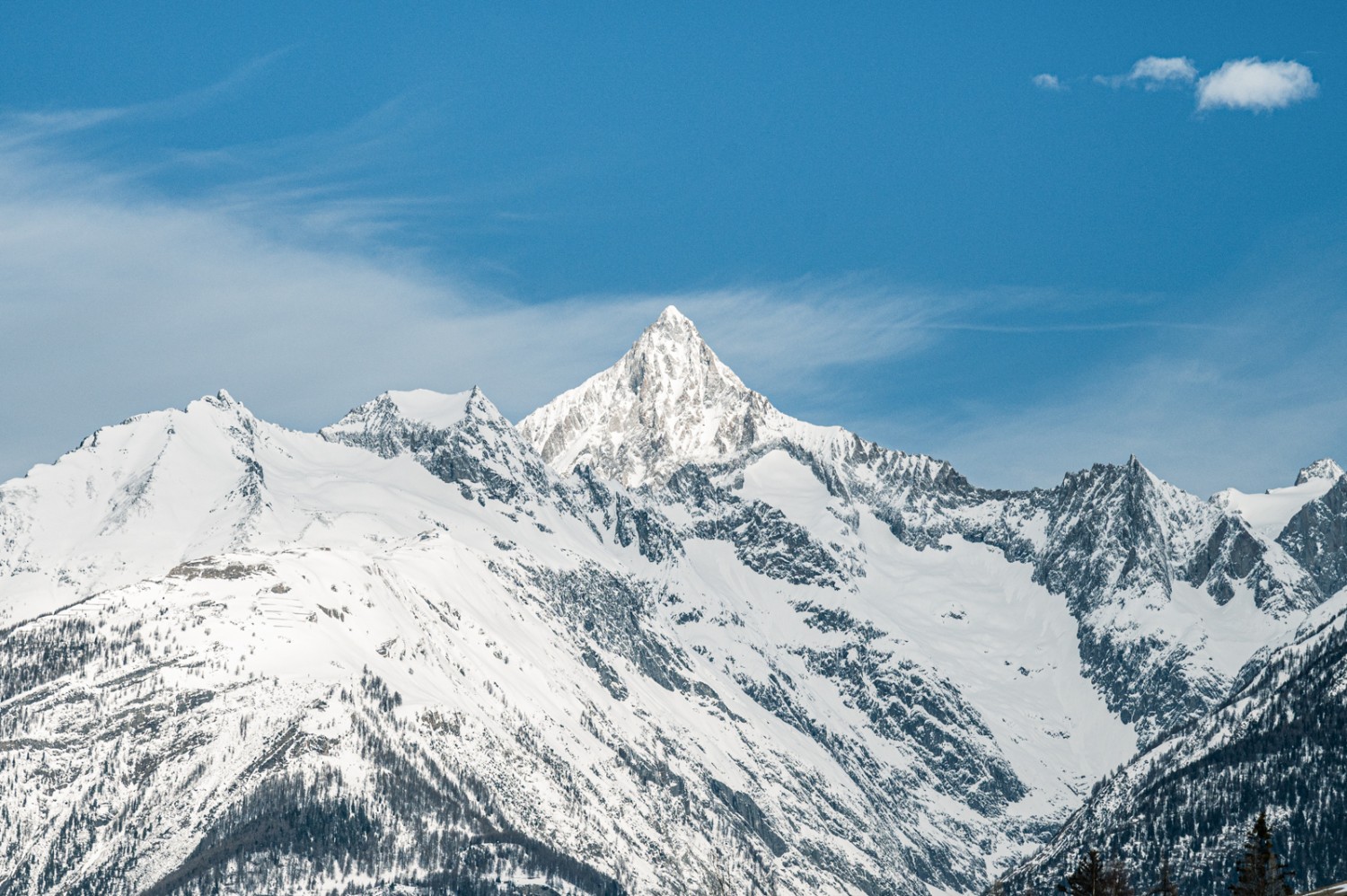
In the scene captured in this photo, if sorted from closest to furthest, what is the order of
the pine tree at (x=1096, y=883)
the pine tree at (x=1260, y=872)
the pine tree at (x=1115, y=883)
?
1. the pine tree at (x=1096, y=883)
2. the pine tree at (x=1115, y=883)
3. the pine tree at (x=1260, y=872)

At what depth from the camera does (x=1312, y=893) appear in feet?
631

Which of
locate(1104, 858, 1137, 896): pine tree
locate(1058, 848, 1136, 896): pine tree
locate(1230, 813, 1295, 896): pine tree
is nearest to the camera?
locate(1058, 848, 1136, 896): pine tree

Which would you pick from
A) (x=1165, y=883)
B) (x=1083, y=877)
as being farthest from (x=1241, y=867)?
(x=1083, y=877)

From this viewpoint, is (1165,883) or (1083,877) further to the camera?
(1165,883)

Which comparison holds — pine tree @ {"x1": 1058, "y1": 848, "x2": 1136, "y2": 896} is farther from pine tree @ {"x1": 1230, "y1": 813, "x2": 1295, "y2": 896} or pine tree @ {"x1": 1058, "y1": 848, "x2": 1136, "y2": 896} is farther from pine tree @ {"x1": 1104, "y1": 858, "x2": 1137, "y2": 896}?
pine tree @ {"x1": 1230, "y1": 813, "x2": 1295, "y2": 896}

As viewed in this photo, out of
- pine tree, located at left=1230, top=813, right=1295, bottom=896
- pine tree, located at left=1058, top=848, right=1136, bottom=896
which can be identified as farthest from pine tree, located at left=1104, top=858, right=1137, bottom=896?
pine tree, located at left=1230, top=813, right=1295, bottom=896

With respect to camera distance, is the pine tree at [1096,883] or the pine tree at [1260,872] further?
the pine tree at [1260,872]

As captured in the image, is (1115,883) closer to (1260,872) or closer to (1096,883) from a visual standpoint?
(1096,883)

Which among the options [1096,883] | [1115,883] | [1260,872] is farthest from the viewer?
A: [1260,872]

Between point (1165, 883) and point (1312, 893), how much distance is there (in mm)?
11946

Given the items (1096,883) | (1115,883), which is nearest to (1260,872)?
(1115,883)

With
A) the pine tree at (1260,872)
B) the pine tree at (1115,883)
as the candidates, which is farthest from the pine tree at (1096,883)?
the pine tree at (1260,872)

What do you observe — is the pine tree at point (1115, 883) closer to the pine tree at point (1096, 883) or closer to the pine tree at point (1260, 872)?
the pine tree at point (1096, 883)

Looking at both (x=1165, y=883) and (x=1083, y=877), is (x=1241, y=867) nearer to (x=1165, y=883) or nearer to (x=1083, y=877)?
(x=1165, y=883)
